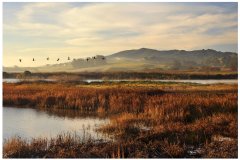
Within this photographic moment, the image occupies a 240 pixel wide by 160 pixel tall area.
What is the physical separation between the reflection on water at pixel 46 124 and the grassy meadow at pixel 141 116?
21.0 inches

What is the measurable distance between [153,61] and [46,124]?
4200mm

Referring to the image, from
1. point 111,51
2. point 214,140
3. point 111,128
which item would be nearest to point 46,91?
point 111,51

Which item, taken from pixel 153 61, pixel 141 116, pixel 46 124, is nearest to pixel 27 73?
pixel 46 124

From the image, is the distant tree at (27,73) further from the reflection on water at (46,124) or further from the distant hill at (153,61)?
the reflection on water at (46,124)

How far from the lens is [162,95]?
550 inches

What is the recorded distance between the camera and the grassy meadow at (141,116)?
8.92 meters

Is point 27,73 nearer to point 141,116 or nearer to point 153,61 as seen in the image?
point 153,61

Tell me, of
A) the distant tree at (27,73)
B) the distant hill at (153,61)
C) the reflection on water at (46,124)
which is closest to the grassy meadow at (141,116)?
the reflection on water at (46,124)

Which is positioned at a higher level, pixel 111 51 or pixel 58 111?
pixel 111 51

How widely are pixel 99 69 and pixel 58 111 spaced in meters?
2.26

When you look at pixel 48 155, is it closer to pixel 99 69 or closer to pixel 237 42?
pixel 99 69

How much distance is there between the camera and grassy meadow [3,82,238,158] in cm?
892

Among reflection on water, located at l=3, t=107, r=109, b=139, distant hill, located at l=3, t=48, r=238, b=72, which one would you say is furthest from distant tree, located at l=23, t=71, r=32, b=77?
reflection on water, located at l=3, t=107, r=109, b=139

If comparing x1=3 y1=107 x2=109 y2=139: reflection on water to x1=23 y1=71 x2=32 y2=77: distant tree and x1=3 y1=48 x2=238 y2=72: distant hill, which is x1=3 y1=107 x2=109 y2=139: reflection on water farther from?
x1=3 y1=48 x2=238 y2=72: distant hill
